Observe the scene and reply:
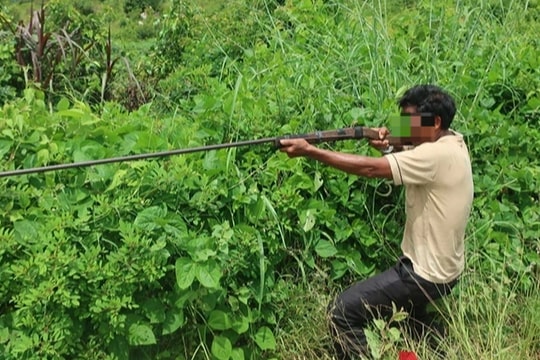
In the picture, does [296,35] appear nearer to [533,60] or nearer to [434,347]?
[533,60]

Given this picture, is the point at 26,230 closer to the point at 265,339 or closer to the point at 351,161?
the point at 265,339

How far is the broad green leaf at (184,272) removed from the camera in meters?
2.53

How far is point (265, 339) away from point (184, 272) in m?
0.57

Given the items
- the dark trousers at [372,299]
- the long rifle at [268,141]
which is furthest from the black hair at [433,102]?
the dark trousers at [372,299]

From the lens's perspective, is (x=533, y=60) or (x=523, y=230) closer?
(x=523, y=230)

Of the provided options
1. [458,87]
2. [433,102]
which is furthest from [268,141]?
[458,87]

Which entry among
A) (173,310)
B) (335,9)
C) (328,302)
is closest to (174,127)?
(173,310)

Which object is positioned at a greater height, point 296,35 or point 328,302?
point 296,35

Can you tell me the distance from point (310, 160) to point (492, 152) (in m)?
1.14

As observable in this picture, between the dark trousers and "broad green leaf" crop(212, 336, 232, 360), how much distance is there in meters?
0.50

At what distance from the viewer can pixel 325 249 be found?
307 centimetres

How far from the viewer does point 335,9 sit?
4.89 metres

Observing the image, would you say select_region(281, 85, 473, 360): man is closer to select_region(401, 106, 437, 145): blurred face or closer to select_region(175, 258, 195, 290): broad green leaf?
select_region(401, 106, 437, 145): blurred face

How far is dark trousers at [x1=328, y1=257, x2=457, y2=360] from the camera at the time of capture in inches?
113
